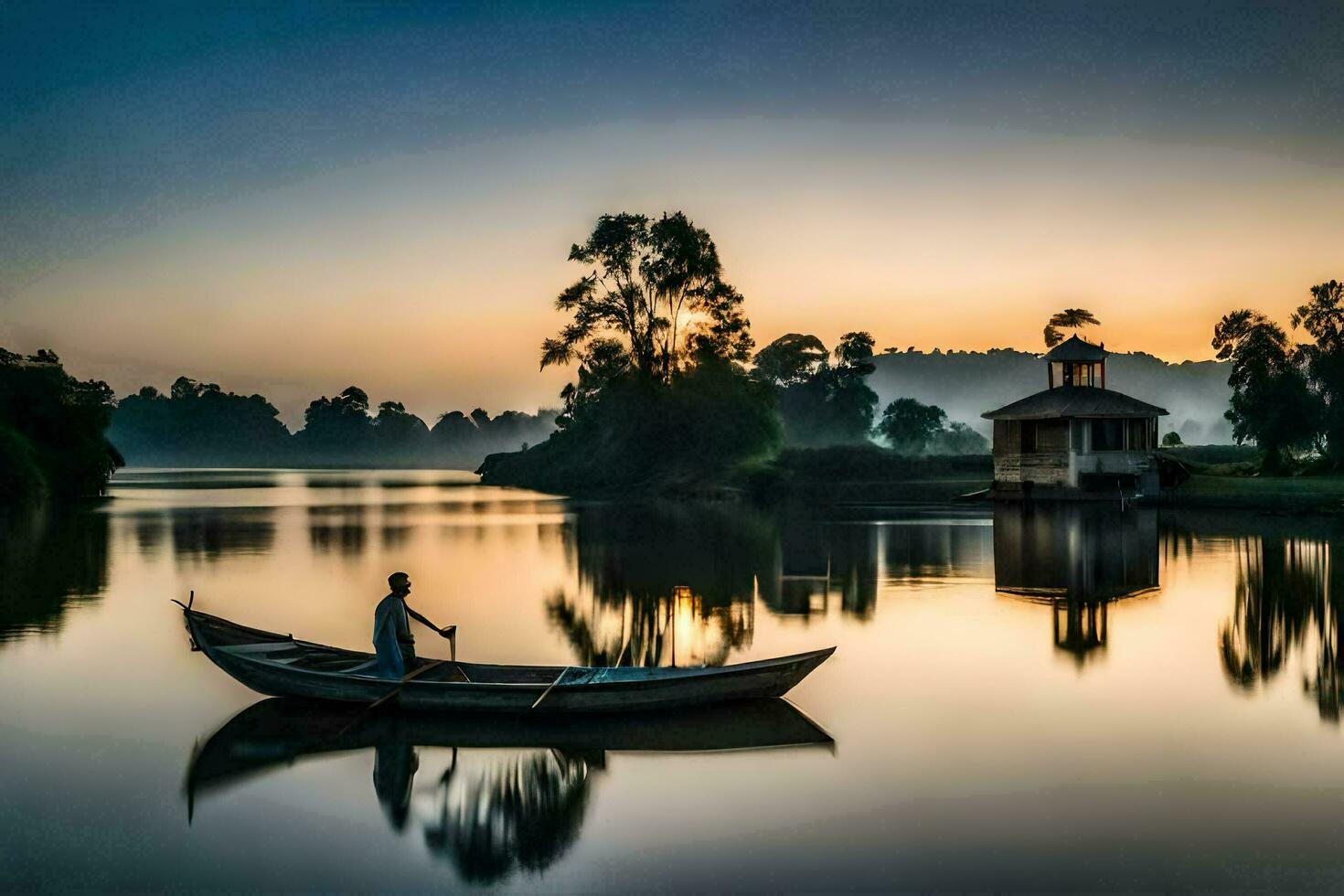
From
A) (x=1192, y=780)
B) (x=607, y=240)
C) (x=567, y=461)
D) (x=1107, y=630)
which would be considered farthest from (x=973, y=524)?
(x=567, y=461)

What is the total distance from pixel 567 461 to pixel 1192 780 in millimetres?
84163

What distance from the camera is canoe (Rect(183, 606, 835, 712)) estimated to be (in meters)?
12.6

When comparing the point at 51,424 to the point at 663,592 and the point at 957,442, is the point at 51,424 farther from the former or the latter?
the point at 957,442

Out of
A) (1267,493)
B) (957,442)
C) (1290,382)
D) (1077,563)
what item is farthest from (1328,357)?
(957,442)

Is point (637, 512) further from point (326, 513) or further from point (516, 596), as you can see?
point (516, 596)

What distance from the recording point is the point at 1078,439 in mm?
53531

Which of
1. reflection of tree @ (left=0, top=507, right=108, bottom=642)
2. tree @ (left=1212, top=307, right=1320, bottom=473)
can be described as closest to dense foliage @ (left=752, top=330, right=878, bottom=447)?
tree @ (left=1212, top=307, right=1320, bottom=473)

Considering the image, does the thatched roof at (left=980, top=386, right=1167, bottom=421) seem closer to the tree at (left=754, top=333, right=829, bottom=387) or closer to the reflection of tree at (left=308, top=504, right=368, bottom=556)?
the reflection of tree at (left=308, top=504, right=368, bottom=556)

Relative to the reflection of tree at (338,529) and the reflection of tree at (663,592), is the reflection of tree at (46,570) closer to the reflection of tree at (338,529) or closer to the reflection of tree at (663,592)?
the reflection of tree at (338,529)

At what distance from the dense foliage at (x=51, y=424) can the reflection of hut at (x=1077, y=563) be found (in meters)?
56.9

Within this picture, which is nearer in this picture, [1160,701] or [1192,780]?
[1192,780]

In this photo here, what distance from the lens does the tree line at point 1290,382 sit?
192ft

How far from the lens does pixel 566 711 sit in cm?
1276

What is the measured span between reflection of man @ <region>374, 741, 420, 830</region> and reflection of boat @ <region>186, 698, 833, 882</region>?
2 centimetres
